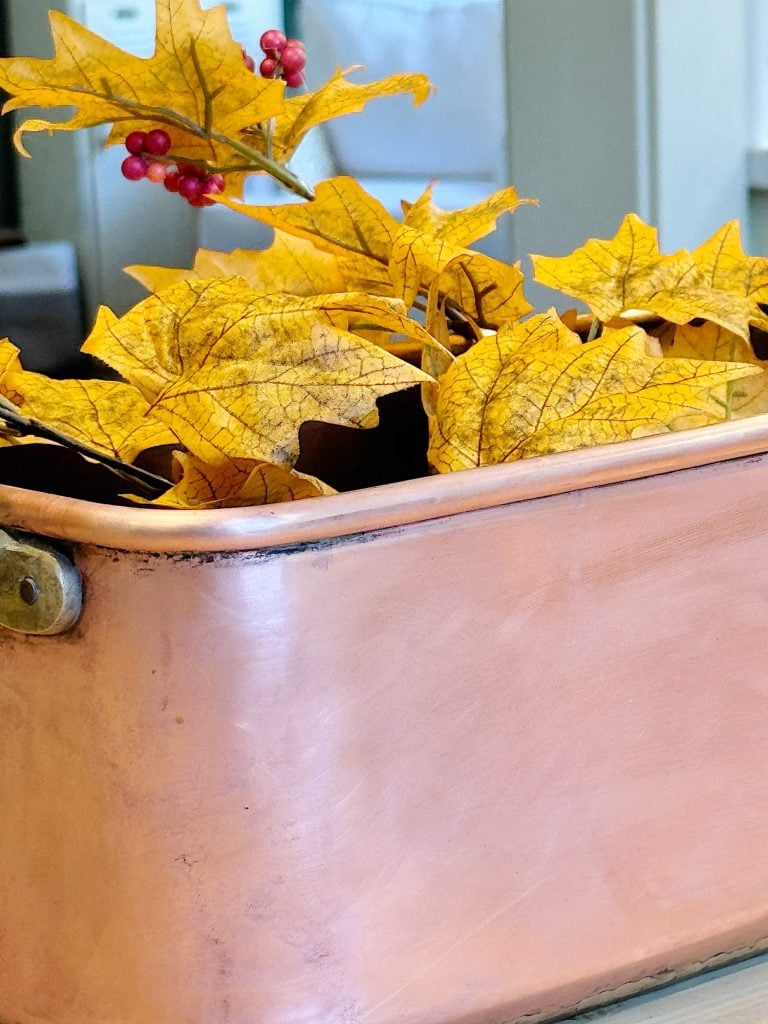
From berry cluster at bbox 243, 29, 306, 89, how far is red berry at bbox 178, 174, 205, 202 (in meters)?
0.04

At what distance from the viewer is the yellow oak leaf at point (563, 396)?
224mm

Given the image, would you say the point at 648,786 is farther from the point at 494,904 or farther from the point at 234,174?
the point at 234,174

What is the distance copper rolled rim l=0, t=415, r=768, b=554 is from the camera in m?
0.17

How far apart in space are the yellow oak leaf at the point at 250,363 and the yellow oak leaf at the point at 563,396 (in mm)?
17

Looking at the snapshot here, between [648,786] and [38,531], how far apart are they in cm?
11

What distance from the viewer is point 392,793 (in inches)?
7.6

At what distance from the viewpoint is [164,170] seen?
295mm

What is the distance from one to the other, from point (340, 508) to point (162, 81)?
0.14m

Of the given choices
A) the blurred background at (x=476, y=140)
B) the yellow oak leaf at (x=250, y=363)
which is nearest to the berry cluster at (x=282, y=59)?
the yellow oak leaf at (x=250, y=363)

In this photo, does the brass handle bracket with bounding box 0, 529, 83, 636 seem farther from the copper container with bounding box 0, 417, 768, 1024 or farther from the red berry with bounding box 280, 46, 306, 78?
the red berry with bounding box 280, 46, 306, 78

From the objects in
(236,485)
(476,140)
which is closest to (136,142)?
(236,485)

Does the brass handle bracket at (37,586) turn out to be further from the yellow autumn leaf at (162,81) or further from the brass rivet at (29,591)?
the yellow autumn leaf at (162,81)

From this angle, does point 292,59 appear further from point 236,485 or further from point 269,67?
point 236,485

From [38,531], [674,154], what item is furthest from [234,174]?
[674,154]
